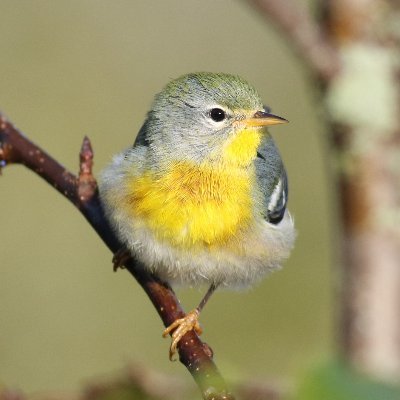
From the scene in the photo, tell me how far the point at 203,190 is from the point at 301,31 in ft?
4.01

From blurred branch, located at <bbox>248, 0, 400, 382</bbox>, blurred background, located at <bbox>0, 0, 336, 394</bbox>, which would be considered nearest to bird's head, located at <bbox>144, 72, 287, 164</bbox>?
blurred branch, located at <bbox>248, 0, 400, 382</bbox>

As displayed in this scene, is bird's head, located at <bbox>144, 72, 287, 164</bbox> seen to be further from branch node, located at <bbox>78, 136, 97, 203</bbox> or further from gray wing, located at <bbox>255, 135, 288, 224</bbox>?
branch node, located at <bbox>78, 136, 97, 203</bbox>

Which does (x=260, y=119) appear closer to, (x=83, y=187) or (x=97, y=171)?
(x=83, y=187)

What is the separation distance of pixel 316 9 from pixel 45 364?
424 centimetres

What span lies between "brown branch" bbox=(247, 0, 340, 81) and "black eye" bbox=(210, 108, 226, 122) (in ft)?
2.43

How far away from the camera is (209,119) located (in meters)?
4.07

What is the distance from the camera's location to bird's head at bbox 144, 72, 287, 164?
397cm

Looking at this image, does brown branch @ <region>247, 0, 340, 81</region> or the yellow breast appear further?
brown branch @ <region>247, 0, 340, 81</region>

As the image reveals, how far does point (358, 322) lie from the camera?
4.40 m

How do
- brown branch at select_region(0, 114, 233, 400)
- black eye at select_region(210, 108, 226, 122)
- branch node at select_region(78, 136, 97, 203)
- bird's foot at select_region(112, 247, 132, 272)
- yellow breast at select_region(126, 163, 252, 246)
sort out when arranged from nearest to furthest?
brown branch at select_region(0, 114, 233, 400) → branch node at select_region(78, 136, 97, 203) → yellow breast at select_region(126, 163, 252, 246) → bird's foot at select_region(112, 247, 132, 272) → black eye at select_region(210, 108, 226, 122)

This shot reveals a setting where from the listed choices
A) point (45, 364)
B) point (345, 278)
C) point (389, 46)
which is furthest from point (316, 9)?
point (45, 364)

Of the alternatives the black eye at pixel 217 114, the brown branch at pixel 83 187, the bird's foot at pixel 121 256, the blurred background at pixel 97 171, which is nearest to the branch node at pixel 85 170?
the brown branch at pixel 83 187

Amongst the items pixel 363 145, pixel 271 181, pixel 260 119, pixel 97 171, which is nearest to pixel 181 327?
pixel 271 181

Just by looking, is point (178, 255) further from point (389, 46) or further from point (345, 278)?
point (389, 46)
